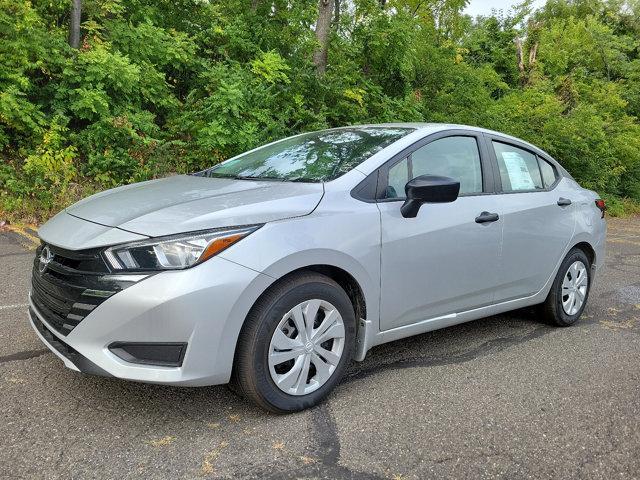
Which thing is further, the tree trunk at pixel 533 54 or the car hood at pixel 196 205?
the tree trunk at pixel 533 54

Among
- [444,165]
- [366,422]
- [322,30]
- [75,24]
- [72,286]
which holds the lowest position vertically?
[366,422]

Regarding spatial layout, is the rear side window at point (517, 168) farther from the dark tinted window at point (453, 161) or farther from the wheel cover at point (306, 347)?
the wheel cover at point (306, 347)

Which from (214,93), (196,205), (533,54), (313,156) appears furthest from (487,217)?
(533,54)

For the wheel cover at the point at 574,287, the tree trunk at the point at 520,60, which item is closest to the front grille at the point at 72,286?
the wheel cover at the point at 574,287

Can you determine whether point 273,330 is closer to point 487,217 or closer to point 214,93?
point 487,217

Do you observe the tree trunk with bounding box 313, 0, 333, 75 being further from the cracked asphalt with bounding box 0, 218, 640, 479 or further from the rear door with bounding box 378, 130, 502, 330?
the cracked asphalt with bounding box 0, 218, 640, 479

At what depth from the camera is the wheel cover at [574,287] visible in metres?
4.56

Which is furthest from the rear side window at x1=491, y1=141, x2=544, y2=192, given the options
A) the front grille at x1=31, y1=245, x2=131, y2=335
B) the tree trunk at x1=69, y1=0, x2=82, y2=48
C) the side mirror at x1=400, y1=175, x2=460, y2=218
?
the tree trunk at x1=69, y1=0, x2=82, y2=48

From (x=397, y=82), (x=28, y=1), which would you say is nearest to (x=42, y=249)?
(x=28, y=1)

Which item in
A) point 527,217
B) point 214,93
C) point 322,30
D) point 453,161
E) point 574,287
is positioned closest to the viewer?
point 453,161

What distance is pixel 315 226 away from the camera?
9.34 ft

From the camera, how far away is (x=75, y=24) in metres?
8.66

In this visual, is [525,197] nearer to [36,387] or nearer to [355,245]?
[355,245]

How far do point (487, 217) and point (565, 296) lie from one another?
4.64 feet
